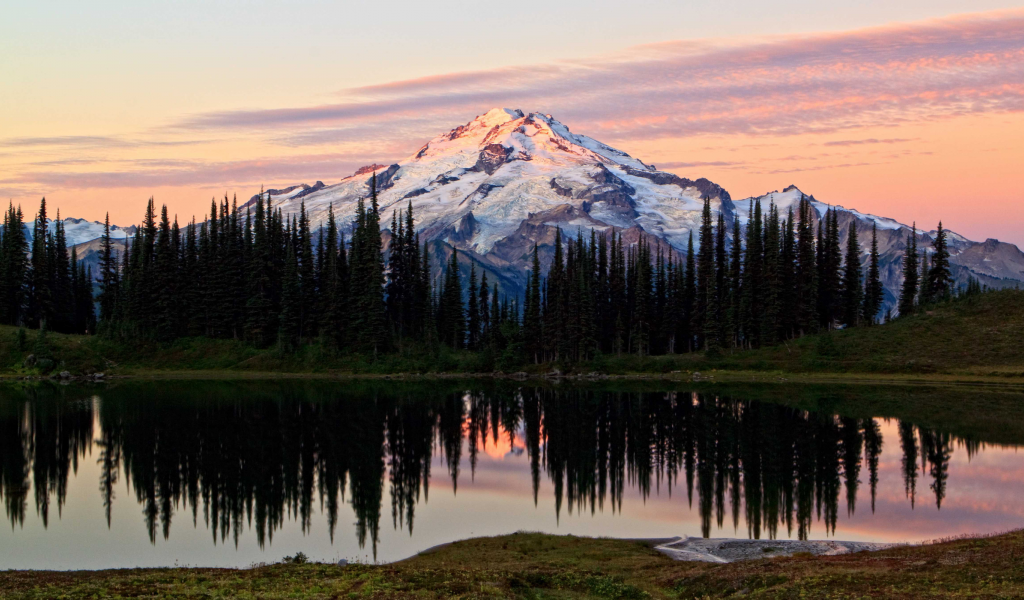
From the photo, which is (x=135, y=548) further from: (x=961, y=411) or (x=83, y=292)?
(x=83, y=292)

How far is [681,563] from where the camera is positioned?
3303 cm

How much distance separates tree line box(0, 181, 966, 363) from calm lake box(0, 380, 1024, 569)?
42694 mm

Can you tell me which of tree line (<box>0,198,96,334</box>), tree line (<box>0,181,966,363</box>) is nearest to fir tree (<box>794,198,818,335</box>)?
tree line (<box>0,181,966,363</box>)

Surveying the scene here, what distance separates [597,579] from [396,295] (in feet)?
387

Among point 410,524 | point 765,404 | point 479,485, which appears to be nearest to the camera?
point 410,524

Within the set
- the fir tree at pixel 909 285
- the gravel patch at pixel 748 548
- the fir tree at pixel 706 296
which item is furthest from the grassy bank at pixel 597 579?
the fir tree at pixel 909 285

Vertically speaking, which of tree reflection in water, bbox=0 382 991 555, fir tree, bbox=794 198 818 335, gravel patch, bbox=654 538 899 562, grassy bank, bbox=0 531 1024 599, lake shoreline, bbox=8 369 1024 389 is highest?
fir tree, bbox=794 198 818 335

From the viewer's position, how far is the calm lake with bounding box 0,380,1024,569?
40.9m

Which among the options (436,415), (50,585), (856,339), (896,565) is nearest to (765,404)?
(436,415)

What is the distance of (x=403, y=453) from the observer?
63031mm

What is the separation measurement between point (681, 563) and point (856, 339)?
321 ft

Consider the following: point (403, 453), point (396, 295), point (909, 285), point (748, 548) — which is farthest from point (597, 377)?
point (748, 548)

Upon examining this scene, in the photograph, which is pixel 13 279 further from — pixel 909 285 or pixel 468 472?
pixel 909 285

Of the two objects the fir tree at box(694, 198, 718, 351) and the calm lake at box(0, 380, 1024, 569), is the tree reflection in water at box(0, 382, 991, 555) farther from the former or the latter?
the fir tree at box(694, 198, 718, 351)
